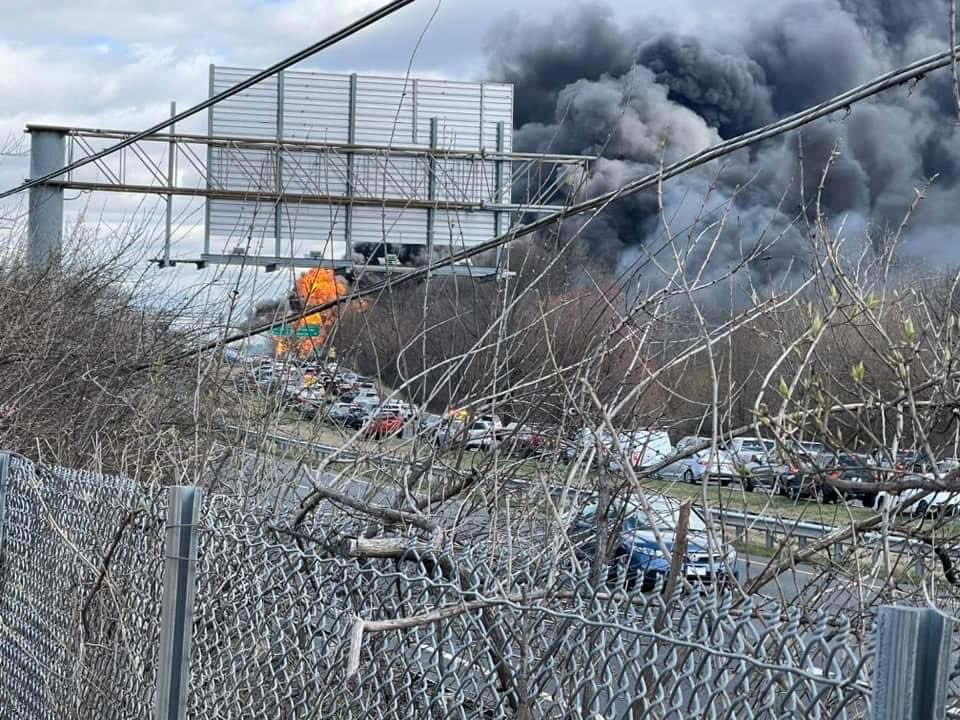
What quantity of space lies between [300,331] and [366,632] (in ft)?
14.1

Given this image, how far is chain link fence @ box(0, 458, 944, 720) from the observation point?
7.09ft

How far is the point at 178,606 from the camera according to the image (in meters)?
3.66

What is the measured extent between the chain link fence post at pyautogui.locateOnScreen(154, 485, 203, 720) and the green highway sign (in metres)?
2.88

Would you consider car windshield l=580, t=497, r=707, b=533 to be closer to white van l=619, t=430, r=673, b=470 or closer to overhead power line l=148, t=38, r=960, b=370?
white van l=619, t=430, r=673, b=470

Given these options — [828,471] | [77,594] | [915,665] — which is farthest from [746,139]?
[915,665]

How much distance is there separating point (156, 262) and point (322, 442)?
5.59m

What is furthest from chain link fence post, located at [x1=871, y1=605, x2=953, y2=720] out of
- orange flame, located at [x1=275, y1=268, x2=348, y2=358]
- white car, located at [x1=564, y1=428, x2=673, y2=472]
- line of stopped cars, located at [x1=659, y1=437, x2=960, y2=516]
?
orange flame, located at [x1=275, y1=268, x2=348, y2=358]

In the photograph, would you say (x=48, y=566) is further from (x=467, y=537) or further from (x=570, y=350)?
(x=570, y=350)

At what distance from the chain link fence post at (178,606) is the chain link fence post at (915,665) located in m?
2.39

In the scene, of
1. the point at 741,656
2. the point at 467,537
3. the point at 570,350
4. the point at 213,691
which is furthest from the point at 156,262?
the point at 741,656

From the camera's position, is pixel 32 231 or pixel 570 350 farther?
pixel 32 231

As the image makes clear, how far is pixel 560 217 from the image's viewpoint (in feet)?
16.9

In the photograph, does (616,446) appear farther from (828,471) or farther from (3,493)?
(3,493)

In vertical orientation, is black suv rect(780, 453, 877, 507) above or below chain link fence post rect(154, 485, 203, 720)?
above
